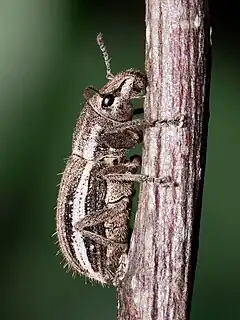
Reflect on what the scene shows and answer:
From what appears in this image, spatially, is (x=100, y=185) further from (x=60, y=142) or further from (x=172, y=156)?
(x=60, y=142)

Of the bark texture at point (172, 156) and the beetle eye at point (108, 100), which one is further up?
the beetle eye at point (108, 100)

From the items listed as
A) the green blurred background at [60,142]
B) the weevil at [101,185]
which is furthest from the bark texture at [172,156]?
the green blurred background at [60,142]

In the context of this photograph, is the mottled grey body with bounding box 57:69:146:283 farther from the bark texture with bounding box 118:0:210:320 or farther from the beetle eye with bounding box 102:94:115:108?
the bark texture with bounding box 118:0:210:320

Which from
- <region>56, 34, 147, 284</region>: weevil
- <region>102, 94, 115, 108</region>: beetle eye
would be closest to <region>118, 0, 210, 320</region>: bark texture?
<region>56, 34, 147, 284</region>: weevil

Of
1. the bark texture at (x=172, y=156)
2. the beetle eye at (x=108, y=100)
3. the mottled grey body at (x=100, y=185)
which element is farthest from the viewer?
the beetle eye at (x=108, y=100)

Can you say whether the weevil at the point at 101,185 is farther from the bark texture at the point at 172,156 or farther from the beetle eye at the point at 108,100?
the bark texture at the point at 172,156

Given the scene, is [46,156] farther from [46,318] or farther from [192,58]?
[192,58]

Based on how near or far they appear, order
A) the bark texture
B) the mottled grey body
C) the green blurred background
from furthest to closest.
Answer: the green blurred background → the mottled grey body → the bark texture
